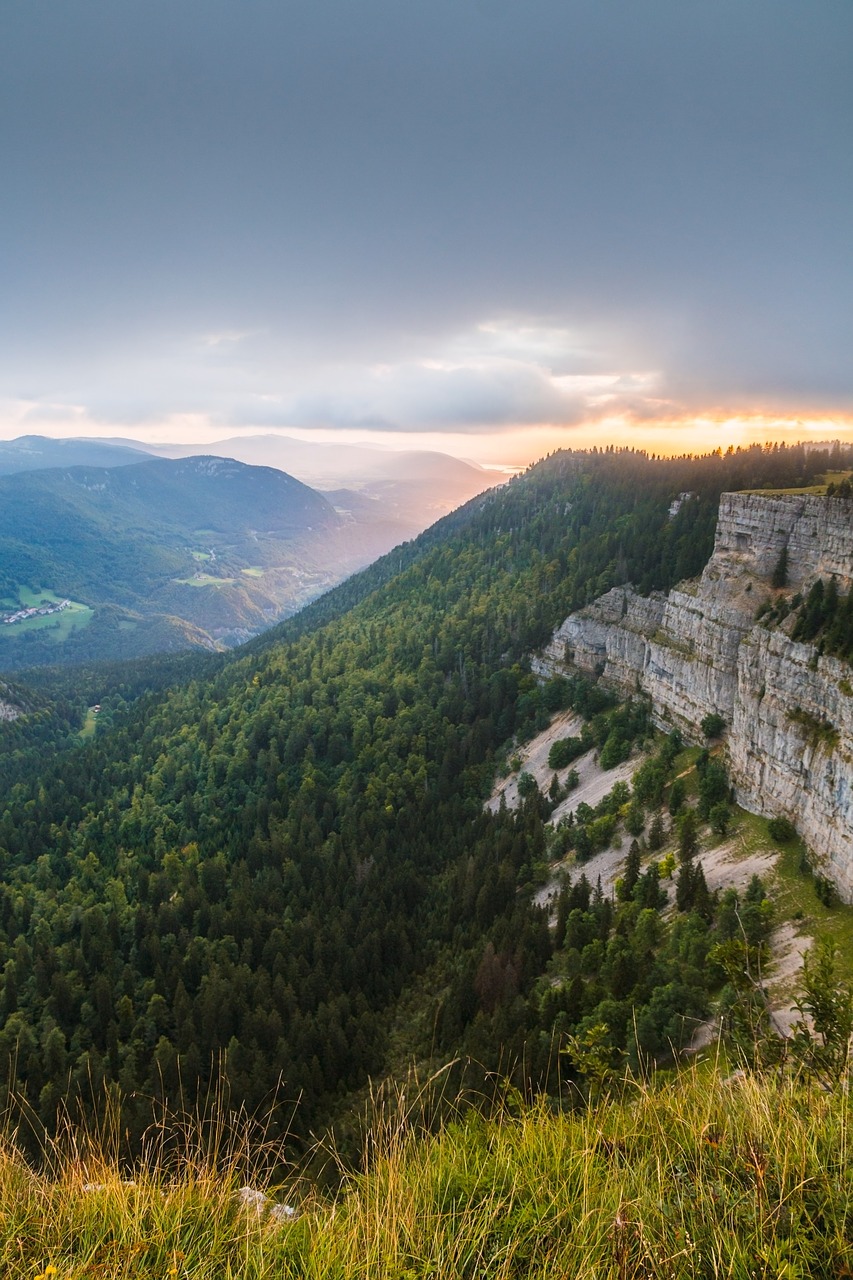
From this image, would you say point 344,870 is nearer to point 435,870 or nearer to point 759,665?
point 435,870

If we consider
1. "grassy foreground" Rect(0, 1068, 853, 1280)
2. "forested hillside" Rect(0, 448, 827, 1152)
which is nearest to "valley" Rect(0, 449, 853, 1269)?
"forested hillside" Rect(0, 448, 827, 1152)

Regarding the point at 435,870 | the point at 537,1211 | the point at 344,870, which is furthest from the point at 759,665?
the point at 537,1211

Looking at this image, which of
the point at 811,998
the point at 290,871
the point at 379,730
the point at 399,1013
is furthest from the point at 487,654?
the point at 811,998

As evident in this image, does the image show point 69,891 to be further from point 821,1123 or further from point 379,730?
point 821,1123

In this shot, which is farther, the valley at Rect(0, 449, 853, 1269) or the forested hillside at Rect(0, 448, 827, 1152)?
the forested hillside at Rect(0, 448, 827, 1152)

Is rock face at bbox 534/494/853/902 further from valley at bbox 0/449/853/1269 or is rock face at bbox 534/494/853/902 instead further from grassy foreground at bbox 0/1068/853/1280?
grassy foreground at bbox 0/1068/853/1280

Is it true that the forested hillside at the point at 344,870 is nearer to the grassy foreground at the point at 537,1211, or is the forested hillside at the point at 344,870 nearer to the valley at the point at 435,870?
the valley at the point at 435,870

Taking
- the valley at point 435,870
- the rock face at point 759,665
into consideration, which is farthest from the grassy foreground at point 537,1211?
the rock face at point 759,665
